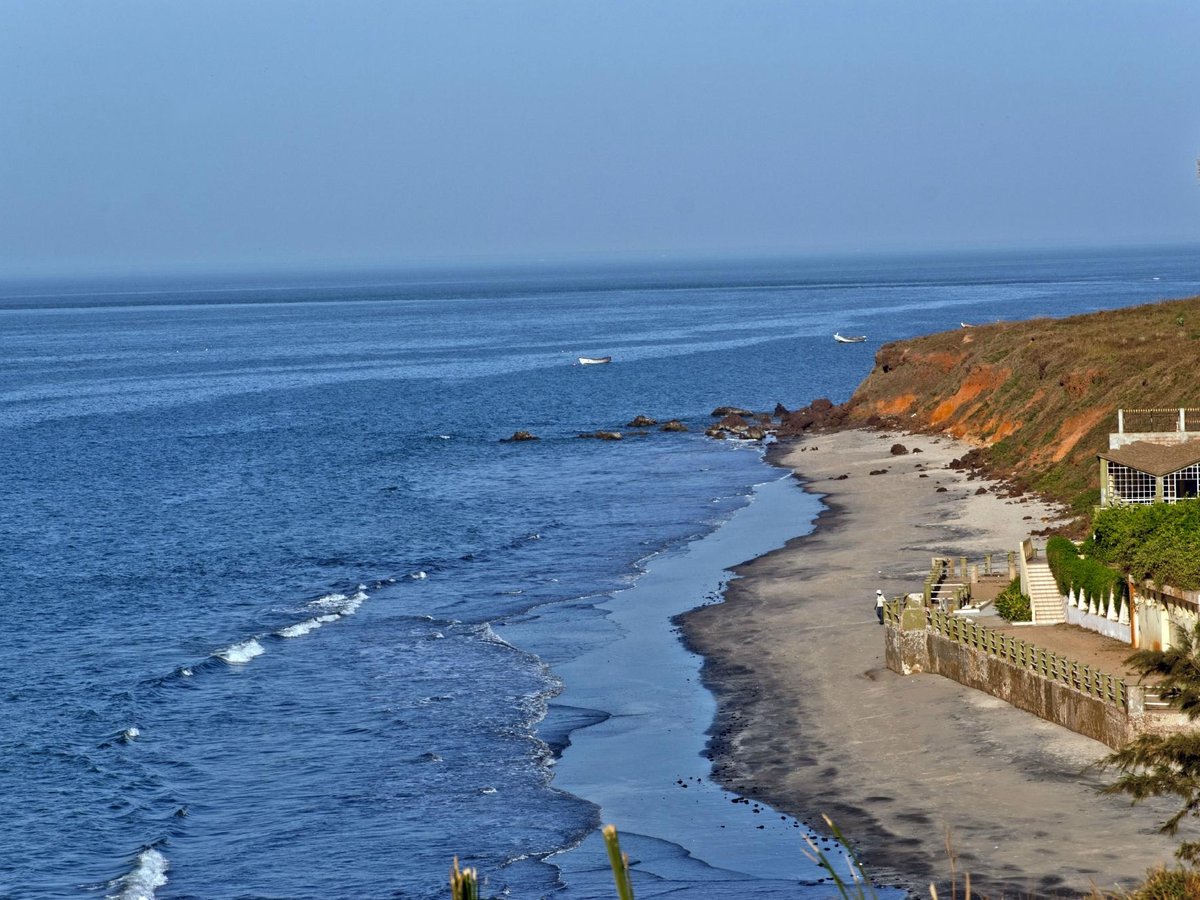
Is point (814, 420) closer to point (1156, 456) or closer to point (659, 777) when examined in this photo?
point (1156, 456)

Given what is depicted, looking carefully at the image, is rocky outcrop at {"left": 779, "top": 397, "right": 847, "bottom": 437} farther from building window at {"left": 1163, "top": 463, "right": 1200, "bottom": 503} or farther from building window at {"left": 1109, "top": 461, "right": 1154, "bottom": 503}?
building window at {"left": 1163, "top": 463, "right": 1200, "bottom": 503}

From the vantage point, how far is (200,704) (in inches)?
1622

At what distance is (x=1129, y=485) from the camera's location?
40.5 meters

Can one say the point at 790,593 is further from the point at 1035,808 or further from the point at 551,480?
the point at 551,480

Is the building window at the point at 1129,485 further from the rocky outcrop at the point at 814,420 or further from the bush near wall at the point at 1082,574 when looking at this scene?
the rocky outcrop at the point at 814,420

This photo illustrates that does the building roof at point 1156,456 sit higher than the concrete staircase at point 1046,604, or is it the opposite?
the building roof at point 1156,456

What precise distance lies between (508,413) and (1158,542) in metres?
94.1

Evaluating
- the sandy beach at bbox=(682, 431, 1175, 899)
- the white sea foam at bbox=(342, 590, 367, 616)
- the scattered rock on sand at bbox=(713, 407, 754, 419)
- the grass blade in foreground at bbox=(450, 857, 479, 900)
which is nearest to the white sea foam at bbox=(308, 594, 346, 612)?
the white sea foam at bbox=(342, 590, 367, 616)

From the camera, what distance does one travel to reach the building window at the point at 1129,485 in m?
40.2

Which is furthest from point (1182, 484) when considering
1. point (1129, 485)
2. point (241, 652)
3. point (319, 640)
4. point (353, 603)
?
point (353, 603)

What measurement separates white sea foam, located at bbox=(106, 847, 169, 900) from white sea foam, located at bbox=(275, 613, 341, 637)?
753 inches

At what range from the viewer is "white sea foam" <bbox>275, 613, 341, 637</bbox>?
49.3 m

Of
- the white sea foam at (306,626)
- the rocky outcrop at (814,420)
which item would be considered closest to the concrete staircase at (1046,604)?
the white sea foam at (306,626)

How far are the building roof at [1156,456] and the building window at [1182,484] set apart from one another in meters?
0.25
